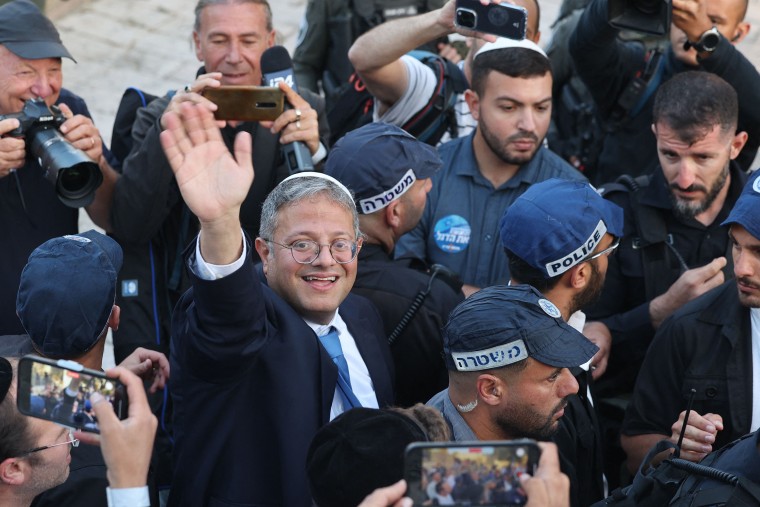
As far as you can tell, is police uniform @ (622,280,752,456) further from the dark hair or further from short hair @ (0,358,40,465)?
short hair @ (0,358,40,465)

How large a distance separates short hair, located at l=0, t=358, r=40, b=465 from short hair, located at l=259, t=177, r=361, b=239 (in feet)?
3.08

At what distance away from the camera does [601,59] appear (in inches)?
193

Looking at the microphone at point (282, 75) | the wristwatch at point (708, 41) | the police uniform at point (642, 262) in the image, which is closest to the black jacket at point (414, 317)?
the microphone at point (282, 75)

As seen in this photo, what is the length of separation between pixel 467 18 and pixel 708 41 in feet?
3.46

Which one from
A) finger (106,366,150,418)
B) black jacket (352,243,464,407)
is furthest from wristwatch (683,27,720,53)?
finger (106,366,150,418)

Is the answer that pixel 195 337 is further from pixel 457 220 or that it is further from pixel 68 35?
pixel 68 35

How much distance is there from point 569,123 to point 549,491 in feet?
12.5

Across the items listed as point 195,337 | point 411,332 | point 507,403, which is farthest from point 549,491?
point 411,332

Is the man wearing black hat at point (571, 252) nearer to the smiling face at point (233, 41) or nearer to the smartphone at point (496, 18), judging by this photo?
the smartphone at point (496, 18)

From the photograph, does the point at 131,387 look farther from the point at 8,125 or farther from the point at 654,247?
the point at 654,247

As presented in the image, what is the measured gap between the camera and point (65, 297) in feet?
10.8

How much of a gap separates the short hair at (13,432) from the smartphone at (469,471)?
1.09 meters

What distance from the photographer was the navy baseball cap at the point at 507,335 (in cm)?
311

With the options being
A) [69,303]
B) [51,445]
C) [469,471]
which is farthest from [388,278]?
[469,471]
